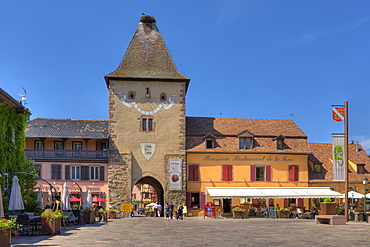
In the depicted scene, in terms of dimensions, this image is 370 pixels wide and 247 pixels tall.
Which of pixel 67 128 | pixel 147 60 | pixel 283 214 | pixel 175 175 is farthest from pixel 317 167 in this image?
pixel 67 128

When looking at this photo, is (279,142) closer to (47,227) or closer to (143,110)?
A: (143,110)

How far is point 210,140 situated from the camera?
39.8 meters

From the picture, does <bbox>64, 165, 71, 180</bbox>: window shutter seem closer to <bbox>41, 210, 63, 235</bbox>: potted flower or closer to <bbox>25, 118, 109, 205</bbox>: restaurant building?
<bbox>25, 118, 109, 205</bbox>: restaurant building

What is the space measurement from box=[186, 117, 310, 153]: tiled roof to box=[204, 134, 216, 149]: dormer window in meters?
0.31

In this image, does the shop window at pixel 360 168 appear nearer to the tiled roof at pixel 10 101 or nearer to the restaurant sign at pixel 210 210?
the restaurant sign at pixel 210 210

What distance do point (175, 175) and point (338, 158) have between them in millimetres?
14262

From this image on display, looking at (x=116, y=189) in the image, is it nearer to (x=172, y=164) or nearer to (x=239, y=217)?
(x=172, y=164)

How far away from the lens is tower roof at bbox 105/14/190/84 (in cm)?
3912

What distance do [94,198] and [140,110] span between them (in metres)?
8.01

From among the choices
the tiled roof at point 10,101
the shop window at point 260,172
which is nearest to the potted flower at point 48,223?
the tiled roof at point 10,101

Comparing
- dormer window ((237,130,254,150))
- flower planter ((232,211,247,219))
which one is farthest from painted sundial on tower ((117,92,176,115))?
flower planter ((232,211,247,219))

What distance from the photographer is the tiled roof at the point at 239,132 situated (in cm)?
3978

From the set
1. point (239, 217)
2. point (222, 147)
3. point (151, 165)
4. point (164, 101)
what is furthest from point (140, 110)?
point (239, 217)

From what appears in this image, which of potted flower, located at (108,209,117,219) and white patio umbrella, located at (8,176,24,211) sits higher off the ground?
white patio umbrella, located at (8,176,24,211)
